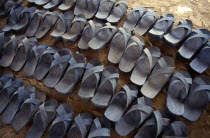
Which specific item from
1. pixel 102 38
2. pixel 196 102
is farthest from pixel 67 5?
pixel 196 102

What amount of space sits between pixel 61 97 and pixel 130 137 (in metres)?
0.48

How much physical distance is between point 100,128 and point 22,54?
0.79 metres

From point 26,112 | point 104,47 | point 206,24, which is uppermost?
point 206,24

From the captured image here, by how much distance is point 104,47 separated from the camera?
1.42 meters

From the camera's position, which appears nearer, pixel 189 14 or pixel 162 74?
pixel 162 74

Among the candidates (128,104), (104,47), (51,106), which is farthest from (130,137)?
(104,47)

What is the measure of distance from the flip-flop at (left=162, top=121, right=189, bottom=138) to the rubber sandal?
4.30 ft

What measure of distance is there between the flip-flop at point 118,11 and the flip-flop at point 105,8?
3 centimetres

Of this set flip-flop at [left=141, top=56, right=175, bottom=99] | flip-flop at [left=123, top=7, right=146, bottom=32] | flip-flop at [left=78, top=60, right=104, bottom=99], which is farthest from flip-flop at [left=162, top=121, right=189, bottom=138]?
flip-flop at [left=123, top=7, right=146, bottom=32]

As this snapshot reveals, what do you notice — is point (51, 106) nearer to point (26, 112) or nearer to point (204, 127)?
point (26, 112)

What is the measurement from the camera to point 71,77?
131cm

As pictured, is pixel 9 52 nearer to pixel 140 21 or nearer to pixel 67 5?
pixel 67 5

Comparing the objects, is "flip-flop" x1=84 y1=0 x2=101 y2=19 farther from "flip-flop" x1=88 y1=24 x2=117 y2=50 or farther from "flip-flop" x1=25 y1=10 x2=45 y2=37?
"flip-flop" x1=25 y1=10 x2=45 y2=37

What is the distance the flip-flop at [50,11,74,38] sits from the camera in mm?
1476
